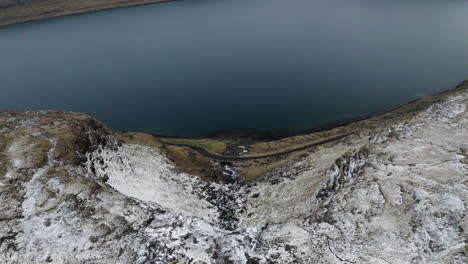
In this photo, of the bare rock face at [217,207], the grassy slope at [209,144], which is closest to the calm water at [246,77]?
the grassy slope at [209,144]

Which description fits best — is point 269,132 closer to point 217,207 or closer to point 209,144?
point 209,144

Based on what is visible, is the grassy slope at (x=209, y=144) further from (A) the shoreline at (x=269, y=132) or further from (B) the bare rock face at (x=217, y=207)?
(B) the bare rock face at (x=217, y=207)

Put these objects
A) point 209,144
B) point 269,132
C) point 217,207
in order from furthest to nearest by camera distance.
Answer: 1. point 269,132
2. point 209,144
3. point 217,207

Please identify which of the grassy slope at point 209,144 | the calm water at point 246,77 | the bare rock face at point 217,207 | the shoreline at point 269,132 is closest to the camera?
the bare rock face at point 217,207

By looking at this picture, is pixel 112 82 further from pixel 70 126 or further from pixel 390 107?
pixel 390 107

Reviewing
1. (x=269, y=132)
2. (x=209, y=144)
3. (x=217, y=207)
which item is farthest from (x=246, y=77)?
(x=217, y=207)

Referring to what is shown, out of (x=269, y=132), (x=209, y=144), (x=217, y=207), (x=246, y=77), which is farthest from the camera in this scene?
(x=246, y=77)

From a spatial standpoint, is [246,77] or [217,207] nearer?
[217,207]

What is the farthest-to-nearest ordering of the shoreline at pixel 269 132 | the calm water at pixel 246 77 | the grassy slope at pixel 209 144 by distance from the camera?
the calm water at pixel 246 77 < the shoreline at pixel 269 132 < the grassy slope at pixel 209 144

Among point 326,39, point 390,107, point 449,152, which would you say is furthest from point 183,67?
point 449,152
